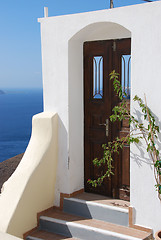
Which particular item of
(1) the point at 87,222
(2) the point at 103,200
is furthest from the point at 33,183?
(2) the point at 103,200

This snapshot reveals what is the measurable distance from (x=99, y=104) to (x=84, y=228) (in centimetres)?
182

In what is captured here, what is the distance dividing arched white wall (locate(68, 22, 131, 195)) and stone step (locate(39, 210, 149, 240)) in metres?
0.49

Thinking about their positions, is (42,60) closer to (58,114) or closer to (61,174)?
(58,114)

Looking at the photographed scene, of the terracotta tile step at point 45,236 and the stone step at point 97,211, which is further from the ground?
the stone step at point 97,211

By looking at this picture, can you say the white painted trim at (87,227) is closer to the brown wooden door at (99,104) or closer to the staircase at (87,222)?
the staircase at (87,222)

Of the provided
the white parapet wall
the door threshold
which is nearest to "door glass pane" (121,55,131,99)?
the white parapet wall

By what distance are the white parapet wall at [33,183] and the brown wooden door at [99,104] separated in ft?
1.86

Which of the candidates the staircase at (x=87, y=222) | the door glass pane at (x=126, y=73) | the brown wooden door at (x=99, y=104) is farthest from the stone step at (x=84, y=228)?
the door glass pane at (x=126, y=73)

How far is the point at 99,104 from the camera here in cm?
534

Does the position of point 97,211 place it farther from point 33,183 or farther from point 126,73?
point 126,73

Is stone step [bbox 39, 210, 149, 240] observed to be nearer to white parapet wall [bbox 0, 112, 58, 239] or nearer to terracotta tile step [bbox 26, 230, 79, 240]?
terracotta tile step [bbox 26, 230, 79, 240]

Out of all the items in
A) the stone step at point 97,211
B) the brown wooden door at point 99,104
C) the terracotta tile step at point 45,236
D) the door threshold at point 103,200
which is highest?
the brown wooden door at point 99,104

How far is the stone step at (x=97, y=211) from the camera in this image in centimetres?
471

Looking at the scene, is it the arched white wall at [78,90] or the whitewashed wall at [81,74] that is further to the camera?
the arched white wall at [78,90]
